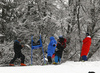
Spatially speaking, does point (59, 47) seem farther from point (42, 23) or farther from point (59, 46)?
point (42, 23)

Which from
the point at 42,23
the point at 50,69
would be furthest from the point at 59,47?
the point at 42,23

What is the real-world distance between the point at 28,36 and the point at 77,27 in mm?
4222

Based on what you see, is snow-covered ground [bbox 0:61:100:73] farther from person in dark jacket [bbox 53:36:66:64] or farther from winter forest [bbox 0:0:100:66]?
winter forest [bbox 0:0:100:66]

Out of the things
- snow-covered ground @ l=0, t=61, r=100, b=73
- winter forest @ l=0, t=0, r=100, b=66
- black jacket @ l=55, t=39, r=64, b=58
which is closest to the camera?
snow-covered ground @ l=0, t=61, r=100, b=73

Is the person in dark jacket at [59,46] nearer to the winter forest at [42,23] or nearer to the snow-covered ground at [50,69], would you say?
the snow-covered ground at [50,69]

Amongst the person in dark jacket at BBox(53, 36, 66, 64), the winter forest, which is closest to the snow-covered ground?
the person in dark jacket at BBox(53, 36, 66, 64)

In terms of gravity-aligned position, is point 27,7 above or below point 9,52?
above

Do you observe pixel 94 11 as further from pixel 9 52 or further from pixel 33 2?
pixel 9 52

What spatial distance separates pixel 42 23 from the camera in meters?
13.8

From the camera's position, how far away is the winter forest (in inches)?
564

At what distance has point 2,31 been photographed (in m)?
15.5

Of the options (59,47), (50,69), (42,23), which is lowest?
(50,69)

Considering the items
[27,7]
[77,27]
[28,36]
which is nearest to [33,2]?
[27,7]

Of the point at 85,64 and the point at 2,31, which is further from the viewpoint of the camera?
the point at 2,31
